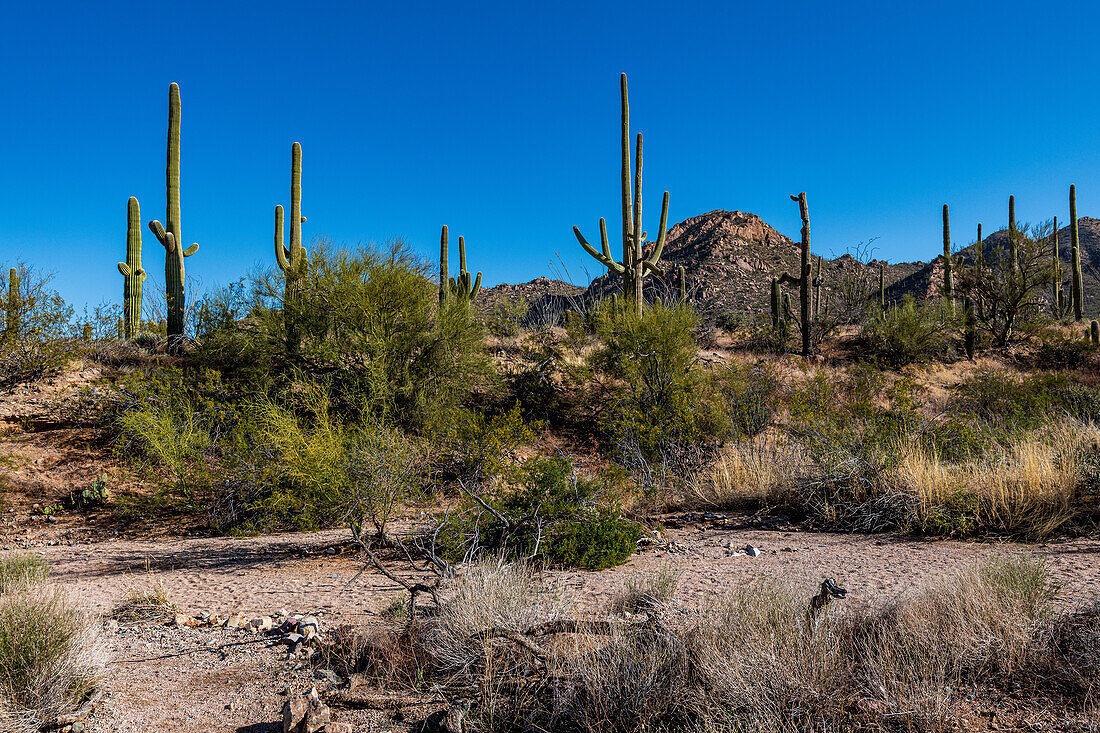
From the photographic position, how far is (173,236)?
14.8 m

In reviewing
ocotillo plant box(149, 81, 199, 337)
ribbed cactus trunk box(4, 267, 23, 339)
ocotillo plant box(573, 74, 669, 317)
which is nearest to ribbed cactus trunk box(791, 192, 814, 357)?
ocotillo plant box(573, 74, 669, 317)

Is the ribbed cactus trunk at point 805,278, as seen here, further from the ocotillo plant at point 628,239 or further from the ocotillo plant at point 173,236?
the ocotillo plant at point 173,236

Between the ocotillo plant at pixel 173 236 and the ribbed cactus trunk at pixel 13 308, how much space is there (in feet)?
9.86

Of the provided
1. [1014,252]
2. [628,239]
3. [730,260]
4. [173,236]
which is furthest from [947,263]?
[173,236]

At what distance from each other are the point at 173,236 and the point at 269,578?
11.5 meters

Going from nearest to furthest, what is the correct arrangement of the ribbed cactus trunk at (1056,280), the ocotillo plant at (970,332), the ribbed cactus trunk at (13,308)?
the ribbed cactus trunk at (13,308), the ocotillo plant at (970,332), the ribbed cactus trunk at (1056,280)

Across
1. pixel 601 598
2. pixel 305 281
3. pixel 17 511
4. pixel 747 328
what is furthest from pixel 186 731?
pixel 747 328

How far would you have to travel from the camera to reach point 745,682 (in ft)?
10.4

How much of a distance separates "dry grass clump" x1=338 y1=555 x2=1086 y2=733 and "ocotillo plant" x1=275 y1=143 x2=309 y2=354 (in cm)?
942

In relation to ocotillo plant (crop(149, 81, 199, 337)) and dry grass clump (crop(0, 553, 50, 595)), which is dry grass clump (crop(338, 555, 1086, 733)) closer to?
dry grass clump (crop(0, 553, 50, 595))

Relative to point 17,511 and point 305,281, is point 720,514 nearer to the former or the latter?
point 305,281

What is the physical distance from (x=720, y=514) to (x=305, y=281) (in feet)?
29.3

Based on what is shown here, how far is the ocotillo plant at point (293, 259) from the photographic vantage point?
40.7ft

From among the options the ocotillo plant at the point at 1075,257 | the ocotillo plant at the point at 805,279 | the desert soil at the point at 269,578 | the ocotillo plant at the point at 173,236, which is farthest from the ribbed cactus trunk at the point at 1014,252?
the ocotillo plant at the point at 173,236
